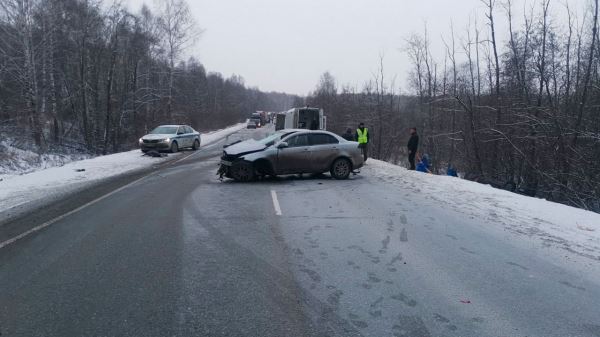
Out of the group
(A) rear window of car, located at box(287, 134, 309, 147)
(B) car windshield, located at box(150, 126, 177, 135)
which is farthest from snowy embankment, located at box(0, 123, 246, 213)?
(A) rear window of car, located at box(287, 134, 309, 147)

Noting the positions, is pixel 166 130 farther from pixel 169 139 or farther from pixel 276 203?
pixel 276 203

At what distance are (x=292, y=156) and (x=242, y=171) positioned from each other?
1596 millimetres

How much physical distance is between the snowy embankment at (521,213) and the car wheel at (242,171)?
4.33 m

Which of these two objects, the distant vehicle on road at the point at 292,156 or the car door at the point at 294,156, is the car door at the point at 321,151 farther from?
the car door at the point at 294,156

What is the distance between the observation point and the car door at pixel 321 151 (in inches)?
527

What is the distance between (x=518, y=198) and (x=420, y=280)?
6.88 m

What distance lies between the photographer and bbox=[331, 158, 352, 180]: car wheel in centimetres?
1367

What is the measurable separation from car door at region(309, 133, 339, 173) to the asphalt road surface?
5.19 meters

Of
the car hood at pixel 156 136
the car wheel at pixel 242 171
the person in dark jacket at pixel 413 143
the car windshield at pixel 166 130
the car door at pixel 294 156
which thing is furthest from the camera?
the car windshield at pixel 166 130

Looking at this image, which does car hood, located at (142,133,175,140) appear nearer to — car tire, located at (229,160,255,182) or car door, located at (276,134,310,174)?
car tire, located at (229,160,255,182)

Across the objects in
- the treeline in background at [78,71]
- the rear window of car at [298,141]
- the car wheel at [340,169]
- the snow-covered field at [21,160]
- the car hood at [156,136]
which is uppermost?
the treeline in background at [78,71]

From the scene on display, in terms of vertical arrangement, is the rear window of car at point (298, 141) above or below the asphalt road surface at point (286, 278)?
above

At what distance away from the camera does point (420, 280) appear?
4715mm

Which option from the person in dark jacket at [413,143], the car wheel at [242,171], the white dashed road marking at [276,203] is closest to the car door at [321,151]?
the car wheel at [242,171]
